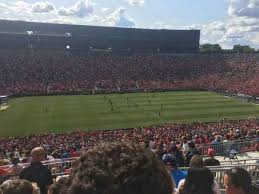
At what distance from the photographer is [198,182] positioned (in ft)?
18.6

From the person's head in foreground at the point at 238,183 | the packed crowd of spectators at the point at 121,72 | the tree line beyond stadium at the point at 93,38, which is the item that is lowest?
the packed crowd of spectators at the point at 121,72

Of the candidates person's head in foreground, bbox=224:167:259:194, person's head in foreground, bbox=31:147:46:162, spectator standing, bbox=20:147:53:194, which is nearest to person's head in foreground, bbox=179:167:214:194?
person's head in foreground, bbox=224:167:259:194

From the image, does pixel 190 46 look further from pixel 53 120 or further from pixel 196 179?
pixel 196 179

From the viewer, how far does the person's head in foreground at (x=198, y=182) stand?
548cm

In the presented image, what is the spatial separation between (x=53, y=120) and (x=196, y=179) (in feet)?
159

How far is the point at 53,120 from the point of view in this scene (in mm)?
53062

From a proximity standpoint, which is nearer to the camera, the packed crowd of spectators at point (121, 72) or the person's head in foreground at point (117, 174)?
the person's head in foreground at point (117, 174)

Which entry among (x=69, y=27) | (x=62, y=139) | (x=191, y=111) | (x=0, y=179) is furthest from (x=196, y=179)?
(x=69, y=27)

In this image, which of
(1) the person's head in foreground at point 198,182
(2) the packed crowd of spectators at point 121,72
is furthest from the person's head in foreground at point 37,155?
(2) the packed crowd of spectators at point 121,72

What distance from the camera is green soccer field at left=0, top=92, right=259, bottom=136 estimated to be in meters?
50.3

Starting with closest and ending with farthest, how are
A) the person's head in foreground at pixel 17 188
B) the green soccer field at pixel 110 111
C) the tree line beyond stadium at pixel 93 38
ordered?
the person's head in foreground at pixel 17 188, the green soccer field at pixel 110 111, the tree line beyond stadium at pixel 93 38

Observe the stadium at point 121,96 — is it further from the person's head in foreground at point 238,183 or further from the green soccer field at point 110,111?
the person's head in foreground at point 238,183

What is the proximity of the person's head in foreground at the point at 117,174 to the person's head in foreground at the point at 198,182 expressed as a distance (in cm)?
325

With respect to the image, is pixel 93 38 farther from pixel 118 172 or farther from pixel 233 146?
pixel 118 172
